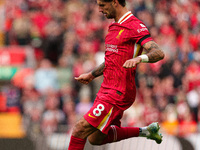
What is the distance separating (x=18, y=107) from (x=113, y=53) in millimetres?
7802

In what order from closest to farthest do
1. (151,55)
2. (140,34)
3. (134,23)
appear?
(151,55) < (140,34) < (134,23)

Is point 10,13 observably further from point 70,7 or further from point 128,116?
point 128,116

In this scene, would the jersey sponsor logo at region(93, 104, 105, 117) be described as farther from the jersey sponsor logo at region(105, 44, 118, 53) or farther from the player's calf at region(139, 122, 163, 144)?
the player's calf at region(139, 122, 163, 144)

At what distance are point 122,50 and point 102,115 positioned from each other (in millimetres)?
889

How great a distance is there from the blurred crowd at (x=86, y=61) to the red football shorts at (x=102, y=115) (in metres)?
4.23

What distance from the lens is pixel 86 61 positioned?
14.4 metres

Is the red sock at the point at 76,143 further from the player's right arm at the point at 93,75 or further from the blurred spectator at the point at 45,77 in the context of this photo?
the blurred spectator at the point at 45,77

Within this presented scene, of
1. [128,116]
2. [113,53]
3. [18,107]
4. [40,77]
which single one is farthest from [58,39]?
[113,53]

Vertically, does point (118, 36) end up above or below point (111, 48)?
above

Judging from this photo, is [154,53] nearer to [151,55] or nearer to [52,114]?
[151,55]

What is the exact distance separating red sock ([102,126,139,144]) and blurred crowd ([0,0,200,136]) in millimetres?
3553

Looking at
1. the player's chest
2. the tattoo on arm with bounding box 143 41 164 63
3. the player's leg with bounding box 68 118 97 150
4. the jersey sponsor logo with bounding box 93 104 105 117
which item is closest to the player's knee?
the player's leg with bounding box 68 118 97 150

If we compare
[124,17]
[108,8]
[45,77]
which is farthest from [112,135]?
[45,77]

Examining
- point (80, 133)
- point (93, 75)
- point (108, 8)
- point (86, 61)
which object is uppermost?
point (108, 8)
